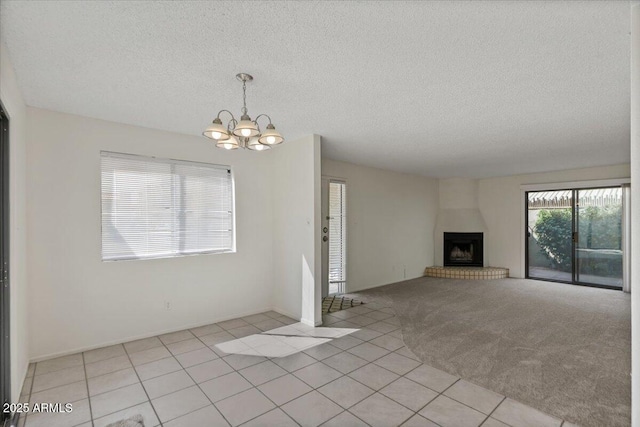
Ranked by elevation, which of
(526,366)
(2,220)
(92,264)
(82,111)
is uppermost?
(82,111)

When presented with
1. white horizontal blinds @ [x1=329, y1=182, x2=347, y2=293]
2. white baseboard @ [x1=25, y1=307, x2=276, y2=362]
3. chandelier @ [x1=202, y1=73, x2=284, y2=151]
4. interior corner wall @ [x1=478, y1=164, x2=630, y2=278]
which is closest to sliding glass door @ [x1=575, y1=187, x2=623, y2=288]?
interior corner wall @ [x1=478, y1=164, x2=630, y2=278]

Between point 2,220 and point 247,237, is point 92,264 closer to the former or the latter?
point 2,220

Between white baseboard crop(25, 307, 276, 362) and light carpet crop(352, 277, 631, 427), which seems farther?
white baseboard crop(25, 307, 276, 362)

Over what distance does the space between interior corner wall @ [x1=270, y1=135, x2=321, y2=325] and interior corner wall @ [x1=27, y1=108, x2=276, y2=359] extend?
2.39 ft

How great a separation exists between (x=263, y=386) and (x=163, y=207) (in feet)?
7.78

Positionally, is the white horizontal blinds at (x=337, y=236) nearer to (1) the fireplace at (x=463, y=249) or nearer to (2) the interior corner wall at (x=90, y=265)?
(2) the interior corner wall at (x=90, y=265)

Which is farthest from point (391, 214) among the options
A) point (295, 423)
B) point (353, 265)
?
point (295, 423)

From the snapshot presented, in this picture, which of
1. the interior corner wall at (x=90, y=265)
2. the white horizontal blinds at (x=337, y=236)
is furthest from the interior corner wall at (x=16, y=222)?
the white horizontal blinds at (x=337, y=236)

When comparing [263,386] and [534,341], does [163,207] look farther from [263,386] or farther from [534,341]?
[534,341]

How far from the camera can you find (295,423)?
6.84ft

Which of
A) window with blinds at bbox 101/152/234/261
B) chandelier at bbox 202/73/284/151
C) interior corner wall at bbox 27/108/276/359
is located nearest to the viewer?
chandelier at bbox 202/73/284/151

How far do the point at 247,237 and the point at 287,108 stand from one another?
81.3 inches

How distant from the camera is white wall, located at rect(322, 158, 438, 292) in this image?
5828 mm

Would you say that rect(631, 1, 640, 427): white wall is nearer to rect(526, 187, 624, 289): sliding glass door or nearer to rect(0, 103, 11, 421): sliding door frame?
rect(0, 103, 11, 421): sliding door frame
